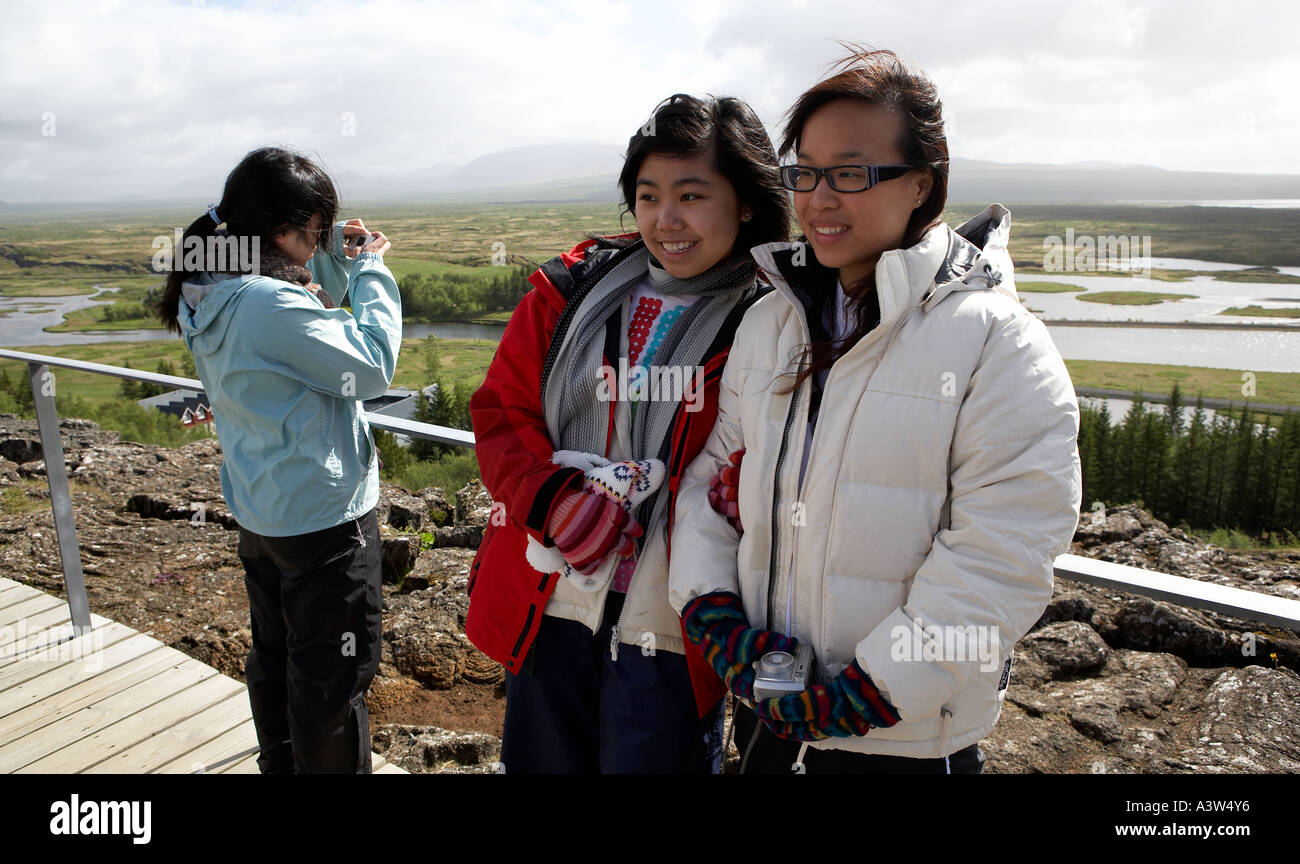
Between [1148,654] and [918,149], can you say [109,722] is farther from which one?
[1148,654]

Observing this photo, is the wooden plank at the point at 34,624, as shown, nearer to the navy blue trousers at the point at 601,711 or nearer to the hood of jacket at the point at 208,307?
the hood of jacket at the point at 208,307

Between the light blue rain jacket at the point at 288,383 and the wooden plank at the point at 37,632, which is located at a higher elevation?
the light blue rain jacket at the point at 288,383

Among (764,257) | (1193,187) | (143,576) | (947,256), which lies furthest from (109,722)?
(1193,187)

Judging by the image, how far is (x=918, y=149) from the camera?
1.53 metres

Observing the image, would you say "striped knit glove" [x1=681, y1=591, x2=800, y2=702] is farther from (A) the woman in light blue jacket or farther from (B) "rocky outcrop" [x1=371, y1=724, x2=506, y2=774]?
(B) "rocky outcrop" [x1=371, y1=724, x2=506, y2=774]

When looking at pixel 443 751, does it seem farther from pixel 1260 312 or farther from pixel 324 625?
pixel 1260 312

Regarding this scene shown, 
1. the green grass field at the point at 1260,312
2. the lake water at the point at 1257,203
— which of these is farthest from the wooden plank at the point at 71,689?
the lake water at the point at 1257,203

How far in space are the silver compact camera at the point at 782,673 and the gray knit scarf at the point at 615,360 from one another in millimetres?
472

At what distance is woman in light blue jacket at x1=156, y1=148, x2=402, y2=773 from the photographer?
222 cm

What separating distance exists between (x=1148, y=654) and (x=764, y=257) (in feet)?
9.41

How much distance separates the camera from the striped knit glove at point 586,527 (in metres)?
1.75

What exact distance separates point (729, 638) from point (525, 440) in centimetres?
69

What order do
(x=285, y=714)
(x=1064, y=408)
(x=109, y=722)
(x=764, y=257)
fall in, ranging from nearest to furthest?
(x=1064, y=408)
(x=764, y=257)
(x=285, y=714)
(x=109, y=722)

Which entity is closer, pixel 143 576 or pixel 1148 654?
pixel 1148 654
